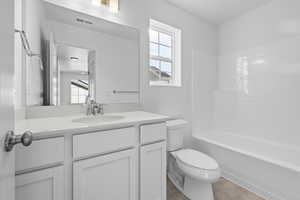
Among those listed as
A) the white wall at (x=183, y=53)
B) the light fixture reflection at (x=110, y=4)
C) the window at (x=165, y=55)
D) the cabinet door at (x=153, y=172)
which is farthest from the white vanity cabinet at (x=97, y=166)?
the light fixture reflection at (x=110, y=4)

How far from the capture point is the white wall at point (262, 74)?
1.93 meters

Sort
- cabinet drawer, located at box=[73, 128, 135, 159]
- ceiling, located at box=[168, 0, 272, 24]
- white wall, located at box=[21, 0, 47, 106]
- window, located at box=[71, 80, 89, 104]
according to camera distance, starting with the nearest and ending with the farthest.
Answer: cabinet drawer, located at box=[73, 128, 135, 159]
white wall, located at box=[21, 0, 47, 106]
window, located at box=[71, 80, 89, 104]
ceiling, located at box=[168, 0, 272, 24]

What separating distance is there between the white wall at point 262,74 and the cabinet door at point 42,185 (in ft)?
8.39

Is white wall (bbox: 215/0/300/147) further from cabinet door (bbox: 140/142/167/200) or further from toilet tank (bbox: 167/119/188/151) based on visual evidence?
cabinet door (bbox: 140/142/167/200)

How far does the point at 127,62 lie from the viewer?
176 cm

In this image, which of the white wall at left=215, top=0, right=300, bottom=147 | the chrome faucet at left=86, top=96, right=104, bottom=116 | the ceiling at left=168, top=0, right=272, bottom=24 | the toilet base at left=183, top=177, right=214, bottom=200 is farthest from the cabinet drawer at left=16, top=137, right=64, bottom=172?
the white wall at left=215, top=0, right=300, bottom=147

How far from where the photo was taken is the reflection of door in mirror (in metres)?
1.35

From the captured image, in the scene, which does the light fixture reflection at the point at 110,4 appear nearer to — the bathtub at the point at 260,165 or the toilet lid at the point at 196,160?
the toilet lid at the point at 196,160

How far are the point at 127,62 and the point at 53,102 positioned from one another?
862 mm

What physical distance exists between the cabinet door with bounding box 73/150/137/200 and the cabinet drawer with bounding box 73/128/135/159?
0.16ft

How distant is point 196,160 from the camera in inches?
62.8

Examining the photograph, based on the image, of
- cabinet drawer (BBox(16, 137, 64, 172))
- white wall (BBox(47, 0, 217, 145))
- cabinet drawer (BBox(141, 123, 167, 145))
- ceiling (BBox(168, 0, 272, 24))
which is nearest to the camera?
cabinet drawer (BBox(16, 137, 64, 172))

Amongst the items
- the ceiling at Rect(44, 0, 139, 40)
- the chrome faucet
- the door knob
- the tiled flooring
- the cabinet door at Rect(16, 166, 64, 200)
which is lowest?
the tiled flooring

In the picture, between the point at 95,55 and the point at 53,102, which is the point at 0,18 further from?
the point at 95,55
